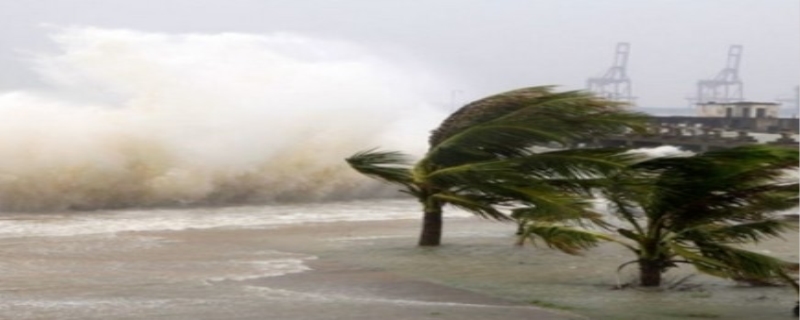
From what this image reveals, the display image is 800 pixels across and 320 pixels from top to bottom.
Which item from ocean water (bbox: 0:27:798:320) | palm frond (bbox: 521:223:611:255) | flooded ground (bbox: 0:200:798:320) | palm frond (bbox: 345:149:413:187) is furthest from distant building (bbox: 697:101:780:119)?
palm frond (bbox: 521:223:611:255)

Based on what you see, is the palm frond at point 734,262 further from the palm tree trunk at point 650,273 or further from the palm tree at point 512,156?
the palm tree at point 512,156

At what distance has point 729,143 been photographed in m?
27.9

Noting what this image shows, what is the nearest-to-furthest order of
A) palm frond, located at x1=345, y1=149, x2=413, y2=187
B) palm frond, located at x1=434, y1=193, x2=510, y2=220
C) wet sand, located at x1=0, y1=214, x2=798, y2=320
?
wet sand, located at x1=0, y1=214, x2=798, y2=320 → palm frond, located at x1=434, y1=193, x2=510, y2=220 → palm frond, located at x1=345, y1=149, x2=413, y2=187

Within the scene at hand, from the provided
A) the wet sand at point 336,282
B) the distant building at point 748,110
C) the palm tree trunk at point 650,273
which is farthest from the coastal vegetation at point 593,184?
the distant building at point 748,110

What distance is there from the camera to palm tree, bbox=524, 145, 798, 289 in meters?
9.51

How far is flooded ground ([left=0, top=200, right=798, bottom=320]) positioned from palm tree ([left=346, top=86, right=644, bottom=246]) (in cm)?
66

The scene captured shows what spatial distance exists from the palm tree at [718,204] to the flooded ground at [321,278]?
0.33 metres

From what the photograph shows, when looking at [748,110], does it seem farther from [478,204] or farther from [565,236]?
[565,236]

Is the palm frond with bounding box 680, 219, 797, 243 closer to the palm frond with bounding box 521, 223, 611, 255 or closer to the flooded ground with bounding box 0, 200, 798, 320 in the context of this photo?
the flooded ground with bounding box 0, 200, 798, 320

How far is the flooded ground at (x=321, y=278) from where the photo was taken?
9156 millimetres

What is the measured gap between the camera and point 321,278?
11016mm

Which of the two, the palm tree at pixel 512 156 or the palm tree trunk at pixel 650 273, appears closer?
the palm tree trunk at pixel 650 273

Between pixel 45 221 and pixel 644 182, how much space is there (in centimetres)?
913

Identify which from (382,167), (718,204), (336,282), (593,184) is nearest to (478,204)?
(382,167)
